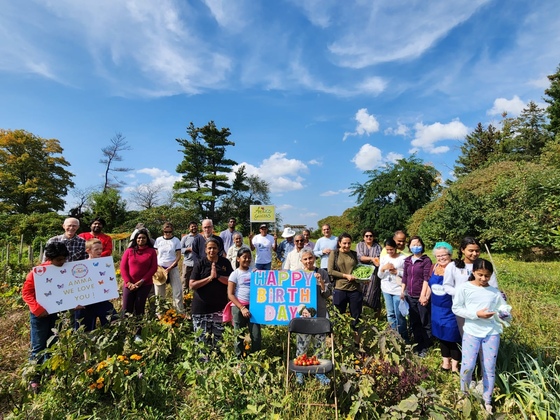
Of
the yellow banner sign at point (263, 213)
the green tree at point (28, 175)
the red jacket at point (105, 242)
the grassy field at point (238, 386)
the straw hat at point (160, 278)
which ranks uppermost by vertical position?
the green tree at point (28, 175)

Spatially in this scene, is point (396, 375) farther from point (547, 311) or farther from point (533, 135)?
point (533, 135)

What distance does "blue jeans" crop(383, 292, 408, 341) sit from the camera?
4707mm

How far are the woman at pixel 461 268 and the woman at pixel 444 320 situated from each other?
0.08 m

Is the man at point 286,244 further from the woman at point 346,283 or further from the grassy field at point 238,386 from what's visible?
the grassy field at point 238,386

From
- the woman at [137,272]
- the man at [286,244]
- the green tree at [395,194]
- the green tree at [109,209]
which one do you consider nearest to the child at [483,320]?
the man at [286,244]

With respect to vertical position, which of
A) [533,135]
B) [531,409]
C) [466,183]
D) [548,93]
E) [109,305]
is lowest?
[531,409]

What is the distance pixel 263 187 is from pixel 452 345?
36.2 m

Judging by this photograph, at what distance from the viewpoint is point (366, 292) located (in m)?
5.47

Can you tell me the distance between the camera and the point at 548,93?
2877 centimetres

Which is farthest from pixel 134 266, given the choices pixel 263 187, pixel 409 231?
pixel 263 187

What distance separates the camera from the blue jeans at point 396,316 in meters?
4.71

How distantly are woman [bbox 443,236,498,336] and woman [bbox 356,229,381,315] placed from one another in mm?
1518

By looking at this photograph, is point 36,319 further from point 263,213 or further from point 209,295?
point 263,213

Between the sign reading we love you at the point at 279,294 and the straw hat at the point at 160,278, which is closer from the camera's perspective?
the sign reading we love you at the point at 279,294
